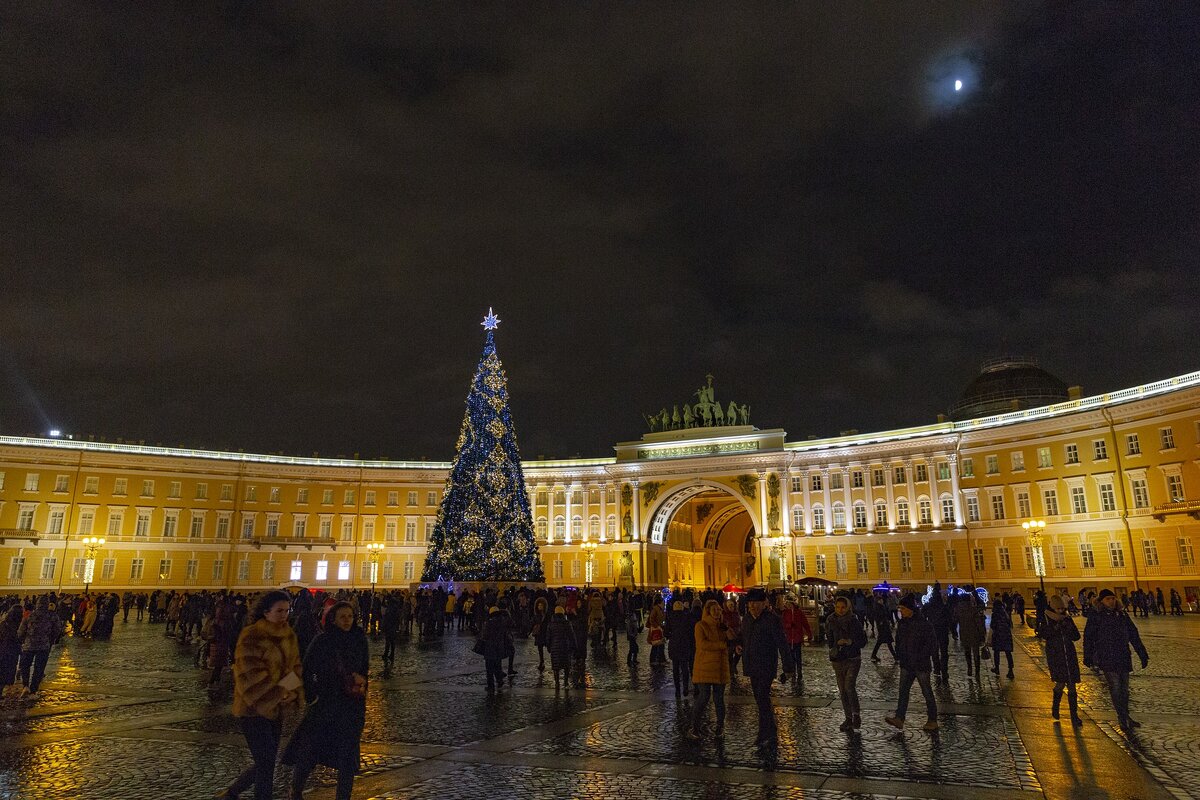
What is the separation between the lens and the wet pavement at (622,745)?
25.1ft

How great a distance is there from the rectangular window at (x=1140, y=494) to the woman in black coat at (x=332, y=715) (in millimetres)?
52113

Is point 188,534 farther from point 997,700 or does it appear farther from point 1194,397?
point 1194,397

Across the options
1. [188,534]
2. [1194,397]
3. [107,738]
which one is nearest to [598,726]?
[107,738]

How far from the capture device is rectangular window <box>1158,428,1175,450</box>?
45.0 metres

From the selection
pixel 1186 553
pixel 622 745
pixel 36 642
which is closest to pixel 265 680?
pixel 622 745

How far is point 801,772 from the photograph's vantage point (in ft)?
27.1

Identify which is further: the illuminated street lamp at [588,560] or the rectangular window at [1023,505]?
the illuminated street lamp at [588,560]

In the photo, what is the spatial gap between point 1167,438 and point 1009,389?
25259mm

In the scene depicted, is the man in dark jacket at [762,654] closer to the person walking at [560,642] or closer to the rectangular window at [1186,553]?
the person walking at [560,642]

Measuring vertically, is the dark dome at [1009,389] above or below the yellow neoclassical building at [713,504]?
above

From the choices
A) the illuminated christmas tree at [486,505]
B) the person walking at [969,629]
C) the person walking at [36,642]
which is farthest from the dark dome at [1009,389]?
the person walking at [36,642]

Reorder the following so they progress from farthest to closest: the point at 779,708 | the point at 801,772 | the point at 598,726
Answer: the point at 779,708 < the point at 598,726 < the point at 801,772

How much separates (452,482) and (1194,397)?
40307 mm

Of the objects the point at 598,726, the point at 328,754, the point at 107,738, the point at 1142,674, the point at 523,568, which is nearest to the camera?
the point at 328,754
